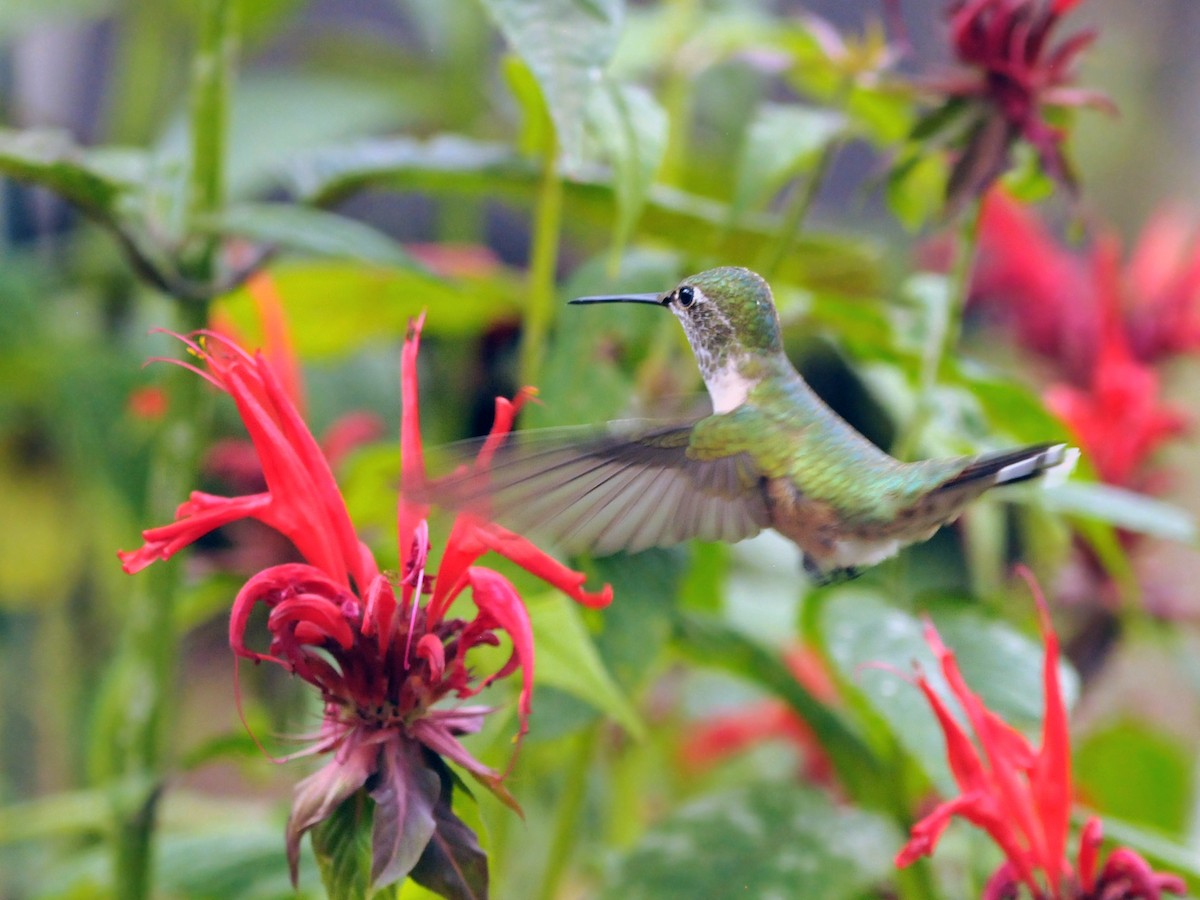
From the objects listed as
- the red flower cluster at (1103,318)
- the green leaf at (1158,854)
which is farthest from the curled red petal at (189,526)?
the red flower cluster at (1103,318)

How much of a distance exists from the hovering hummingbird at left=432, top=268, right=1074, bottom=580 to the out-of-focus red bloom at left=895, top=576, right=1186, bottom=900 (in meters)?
0.04

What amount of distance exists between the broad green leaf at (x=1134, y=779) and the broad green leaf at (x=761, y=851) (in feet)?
0.95

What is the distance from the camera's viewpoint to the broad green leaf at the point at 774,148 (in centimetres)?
51

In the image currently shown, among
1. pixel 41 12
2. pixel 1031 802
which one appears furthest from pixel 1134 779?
pixel 41 12

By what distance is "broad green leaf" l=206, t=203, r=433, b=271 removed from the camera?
0.45m

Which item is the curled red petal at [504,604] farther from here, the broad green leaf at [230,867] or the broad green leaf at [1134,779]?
the broad green leaf at [1134,779]

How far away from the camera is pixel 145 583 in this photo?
509 millimetres

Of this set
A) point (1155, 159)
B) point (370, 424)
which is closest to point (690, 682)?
point (370, 424)

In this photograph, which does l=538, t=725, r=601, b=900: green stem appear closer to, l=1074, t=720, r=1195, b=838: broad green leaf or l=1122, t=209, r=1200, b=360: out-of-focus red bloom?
l=1074, t=720, r=1195, b=838: broad green leaf

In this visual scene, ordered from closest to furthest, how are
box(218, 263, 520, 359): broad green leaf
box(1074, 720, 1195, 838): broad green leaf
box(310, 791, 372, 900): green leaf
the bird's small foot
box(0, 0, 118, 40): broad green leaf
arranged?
box(310, 791, 372, 900): green leaf < the bird's small foot < box(218, 263, 520, 359): broad green leaf < box(1074, 720, 1195, 838): broad green leaf < box(0, 0, 118, 40): broad green leaf

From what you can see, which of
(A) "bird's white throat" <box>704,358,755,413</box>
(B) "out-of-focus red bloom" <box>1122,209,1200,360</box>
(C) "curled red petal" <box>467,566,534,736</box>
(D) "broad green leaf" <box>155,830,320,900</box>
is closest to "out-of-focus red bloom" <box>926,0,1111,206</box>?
(A) "bird's white throat" <box>704,358,755,413</box>

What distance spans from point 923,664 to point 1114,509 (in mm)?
127

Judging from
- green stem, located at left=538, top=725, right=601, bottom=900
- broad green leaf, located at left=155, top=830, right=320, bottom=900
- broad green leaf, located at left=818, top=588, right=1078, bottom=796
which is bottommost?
broad green leaf, located at left=155, top=830, right=320, bottom=900

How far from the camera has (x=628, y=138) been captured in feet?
1.45
